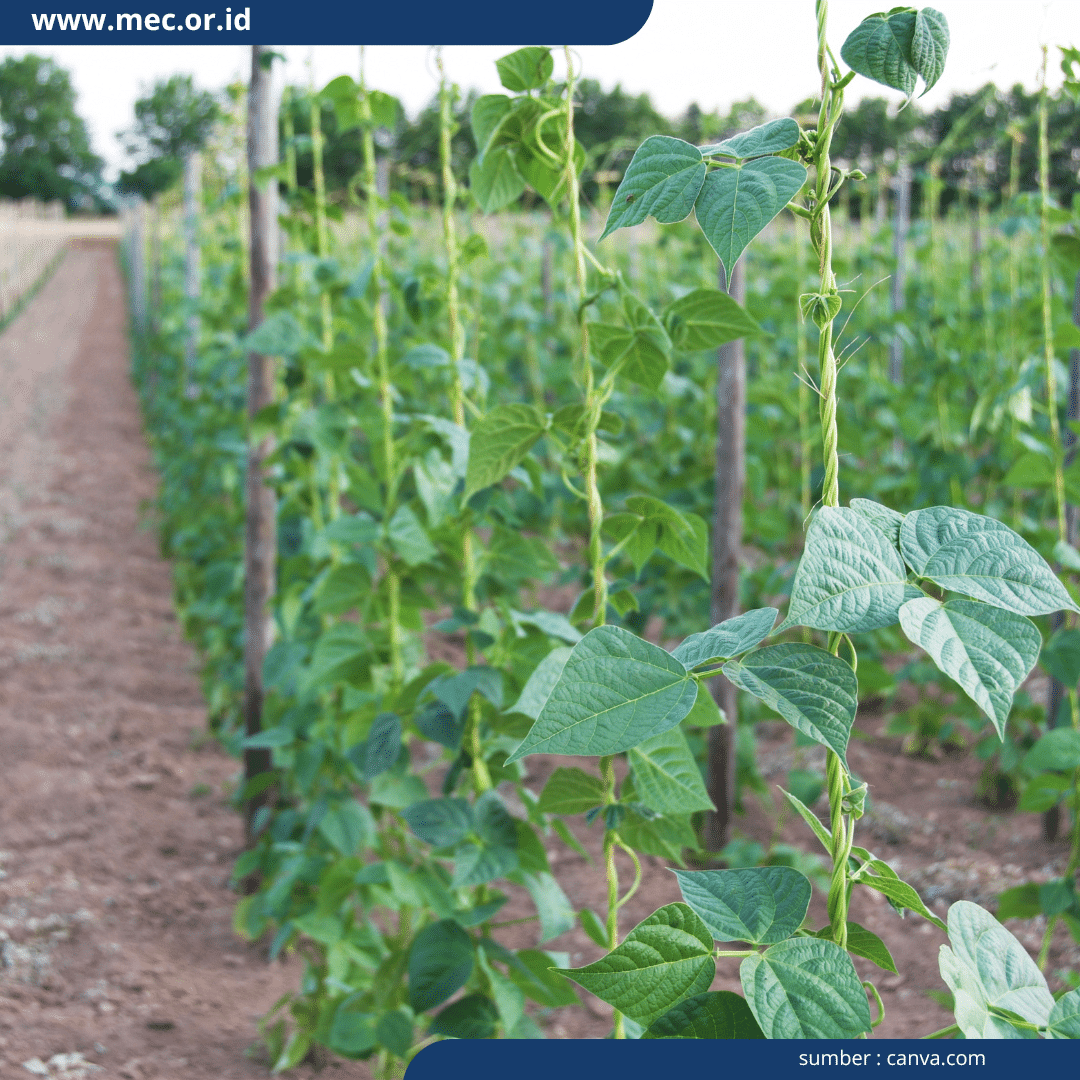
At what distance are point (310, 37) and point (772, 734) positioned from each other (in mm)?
3404

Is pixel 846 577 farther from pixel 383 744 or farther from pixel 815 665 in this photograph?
pixel 383 744

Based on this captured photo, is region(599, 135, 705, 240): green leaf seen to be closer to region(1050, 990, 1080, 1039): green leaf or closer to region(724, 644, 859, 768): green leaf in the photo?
region(724, 644, 859, 768): green leaf

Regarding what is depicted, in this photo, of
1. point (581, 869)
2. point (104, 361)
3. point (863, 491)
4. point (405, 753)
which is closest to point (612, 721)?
point (405, 753)

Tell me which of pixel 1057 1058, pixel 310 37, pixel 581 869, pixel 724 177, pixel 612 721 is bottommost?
pixel 581 869

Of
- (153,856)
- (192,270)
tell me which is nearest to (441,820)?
(153,856)

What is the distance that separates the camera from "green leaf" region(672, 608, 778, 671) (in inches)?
25.8

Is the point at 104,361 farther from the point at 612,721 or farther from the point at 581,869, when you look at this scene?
the point at 612,721

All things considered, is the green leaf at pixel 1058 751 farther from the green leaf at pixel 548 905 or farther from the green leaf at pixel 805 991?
the green leaf at pixel 805 991

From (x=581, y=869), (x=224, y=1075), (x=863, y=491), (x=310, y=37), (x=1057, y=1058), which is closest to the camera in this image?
(x=1057, y=1058)

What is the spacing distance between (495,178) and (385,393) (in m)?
0.72

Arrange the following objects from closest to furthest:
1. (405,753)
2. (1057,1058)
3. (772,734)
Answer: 1. (1057,1058)
2. (405,753)
3. (772,734)

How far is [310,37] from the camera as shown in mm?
948

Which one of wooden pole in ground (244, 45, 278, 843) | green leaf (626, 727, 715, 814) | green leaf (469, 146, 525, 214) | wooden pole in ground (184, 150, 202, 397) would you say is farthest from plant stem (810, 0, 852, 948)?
wooden pole in ground (184, 150, 202, 397)

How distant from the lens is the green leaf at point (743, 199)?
0.66 meters
